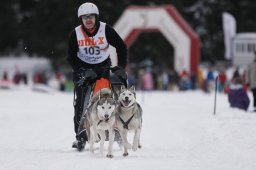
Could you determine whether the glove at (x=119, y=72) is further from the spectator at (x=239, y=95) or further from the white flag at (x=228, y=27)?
the white flag at (x=228, y=27)

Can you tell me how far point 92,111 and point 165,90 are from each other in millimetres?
27197

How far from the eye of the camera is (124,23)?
35.2 m

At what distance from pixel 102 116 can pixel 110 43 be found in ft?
4.32

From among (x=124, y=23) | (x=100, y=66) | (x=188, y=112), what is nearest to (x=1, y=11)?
(x=124, y=23)

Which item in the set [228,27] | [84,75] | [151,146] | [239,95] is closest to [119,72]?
[84,75]

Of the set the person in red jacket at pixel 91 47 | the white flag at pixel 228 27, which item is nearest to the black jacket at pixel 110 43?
the person in red jacket at pixel 91 47

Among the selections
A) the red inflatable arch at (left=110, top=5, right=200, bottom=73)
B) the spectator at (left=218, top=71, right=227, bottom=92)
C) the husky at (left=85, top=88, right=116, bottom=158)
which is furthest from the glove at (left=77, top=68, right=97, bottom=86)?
the red inflatable arch at (left=110, top=5, right=200, bottom=73)

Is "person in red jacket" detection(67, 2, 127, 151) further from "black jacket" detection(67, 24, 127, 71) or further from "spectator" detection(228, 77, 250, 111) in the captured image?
"spectator" detection(228, 77, 250, 111)

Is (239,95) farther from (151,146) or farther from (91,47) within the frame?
(91,47)

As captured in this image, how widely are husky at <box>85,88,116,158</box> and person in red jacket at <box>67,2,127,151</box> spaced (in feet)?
1.45

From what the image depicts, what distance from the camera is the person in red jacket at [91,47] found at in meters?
8.51

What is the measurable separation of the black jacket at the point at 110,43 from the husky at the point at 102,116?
611mm

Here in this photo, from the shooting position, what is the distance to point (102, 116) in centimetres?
786

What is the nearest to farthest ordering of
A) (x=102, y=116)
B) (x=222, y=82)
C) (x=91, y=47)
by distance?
(x=102, y=116) → (x=91, y=47) → (x=222, y=82)
